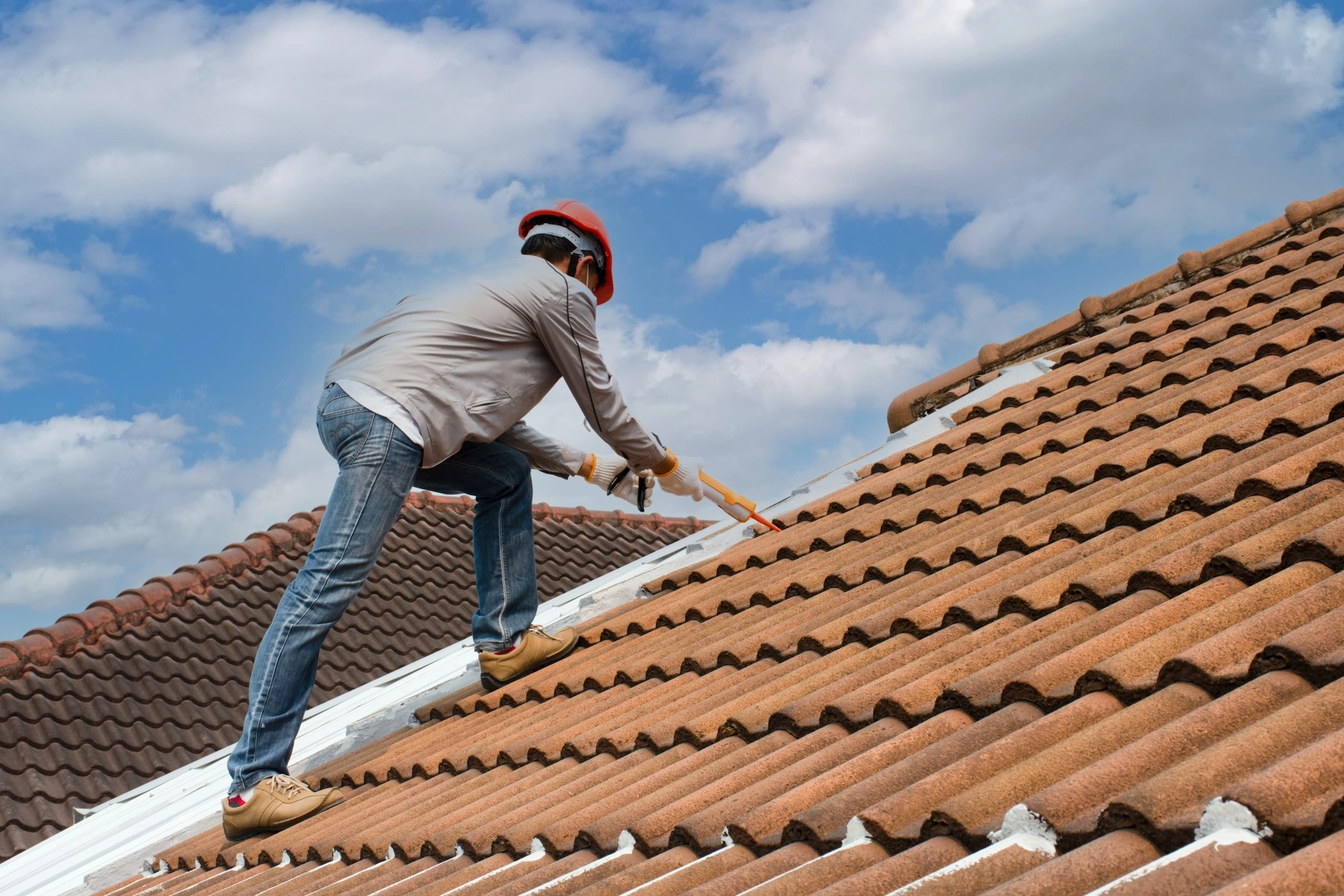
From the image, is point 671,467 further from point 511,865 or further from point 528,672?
point 511,865

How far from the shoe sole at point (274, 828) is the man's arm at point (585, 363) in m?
1.43

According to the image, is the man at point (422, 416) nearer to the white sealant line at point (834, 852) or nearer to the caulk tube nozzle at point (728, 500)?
the caulk tube nozzle at point (728, 500)

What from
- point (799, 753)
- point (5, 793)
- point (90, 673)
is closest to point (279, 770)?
point (799, 753)

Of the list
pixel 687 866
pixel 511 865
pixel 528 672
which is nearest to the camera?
pixel 687 866

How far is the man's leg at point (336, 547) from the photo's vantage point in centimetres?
349

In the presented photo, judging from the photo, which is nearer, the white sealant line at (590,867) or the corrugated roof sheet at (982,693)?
the corrugated roof sheet at (982,693)

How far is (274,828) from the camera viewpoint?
3.69 metres

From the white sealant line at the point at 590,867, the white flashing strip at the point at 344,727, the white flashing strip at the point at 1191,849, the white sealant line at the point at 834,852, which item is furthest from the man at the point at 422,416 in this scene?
the white flashing strip at the point at 1191,849

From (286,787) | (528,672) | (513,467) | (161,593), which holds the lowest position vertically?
(286,787)

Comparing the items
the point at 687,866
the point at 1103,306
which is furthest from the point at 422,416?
the point at 1103,306

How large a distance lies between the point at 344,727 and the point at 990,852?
3935mm

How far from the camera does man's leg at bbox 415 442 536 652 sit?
4.05 metres

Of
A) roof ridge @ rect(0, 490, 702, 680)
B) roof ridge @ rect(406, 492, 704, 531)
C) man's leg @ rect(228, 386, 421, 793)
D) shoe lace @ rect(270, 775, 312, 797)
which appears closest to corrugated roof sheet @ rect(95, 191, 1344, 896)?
shoe lace @ rect(270, 775, 312, 797)

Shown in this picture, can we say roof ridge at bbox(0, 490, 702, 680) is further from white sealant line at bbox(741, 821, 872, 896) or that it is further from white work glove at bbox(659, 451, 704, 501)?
white sealant line at bbox(741, 821, 872, 896)
